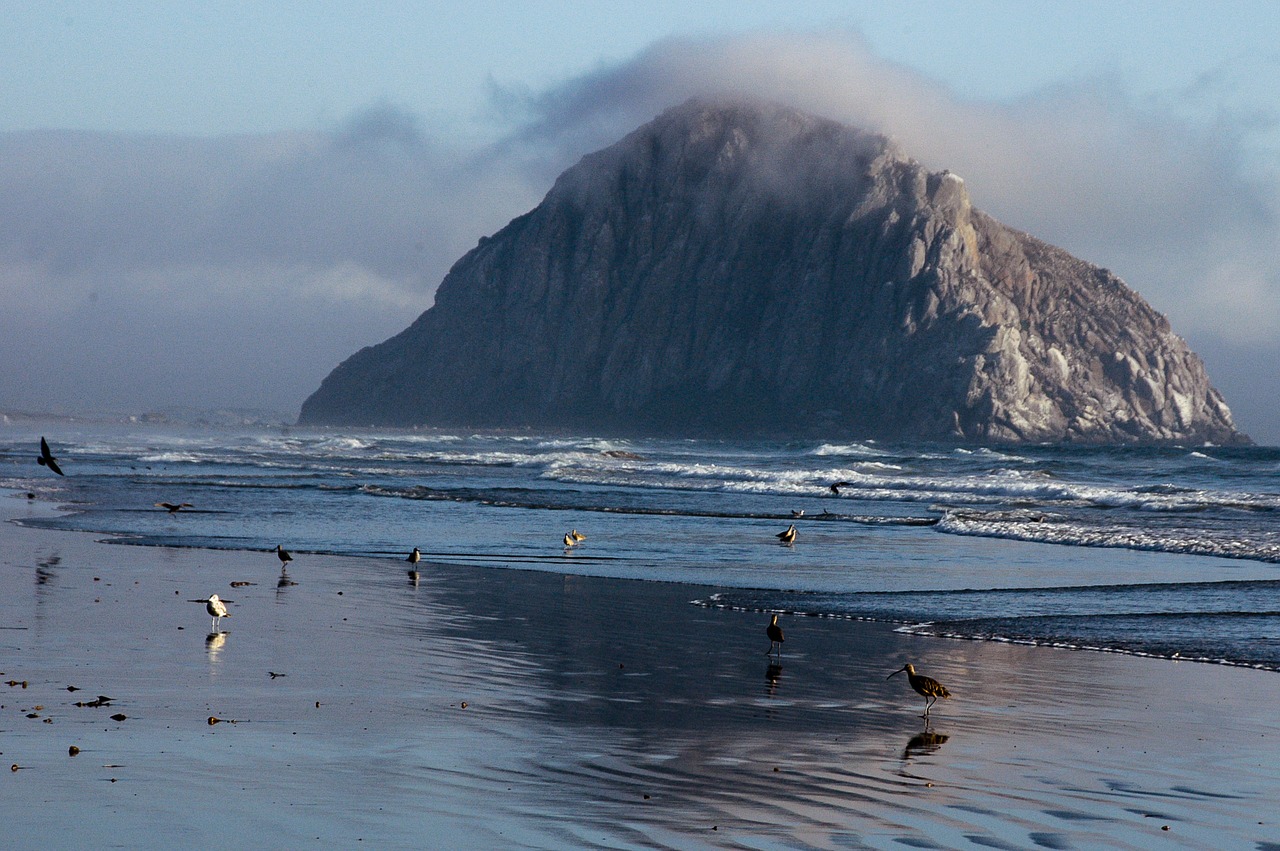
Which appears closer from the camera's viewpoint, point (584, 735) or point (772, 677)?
point (584, 735)

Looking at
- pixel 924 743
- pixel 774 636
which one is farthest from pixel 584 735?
pixel 774 636

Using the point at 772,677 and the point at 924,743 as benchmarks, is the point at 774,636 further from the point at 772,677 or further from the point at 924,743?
the point at 924,743

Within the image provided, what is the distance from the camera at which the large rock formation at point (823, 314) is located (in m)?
158

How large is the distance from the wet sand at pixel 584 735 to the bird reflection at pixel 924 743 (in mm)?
40

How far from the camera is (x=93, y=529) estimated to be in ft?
91.2

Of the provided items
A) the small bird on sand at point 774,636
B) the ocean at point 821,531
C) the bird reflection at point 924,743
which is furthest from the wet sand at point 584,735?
the ocean at point 821,531

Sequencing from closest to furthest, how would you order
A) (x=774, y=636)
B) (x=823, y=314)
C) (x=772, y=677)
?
(x=772, y=677) < (x=774, y=636) < (x=823, y=314)

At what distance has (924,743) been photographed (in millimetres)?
9734

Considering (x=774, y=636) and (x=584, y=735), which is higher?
(x=774, y=636)

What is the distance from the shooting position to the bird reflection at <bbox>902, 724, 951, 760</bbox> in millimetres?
9382

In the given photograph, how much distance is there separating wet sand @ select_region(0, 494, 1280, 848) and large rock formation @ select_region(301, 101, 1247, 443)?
138494mm

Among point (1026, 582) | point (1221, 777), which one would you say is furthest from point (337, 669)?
point (1026, 582)

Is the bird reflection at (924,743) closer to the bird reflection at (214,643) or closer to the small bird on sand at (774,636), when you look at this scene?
the small bird on sand at (774,636)

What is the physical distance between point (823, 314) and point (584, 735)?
16746cm
